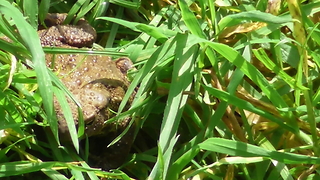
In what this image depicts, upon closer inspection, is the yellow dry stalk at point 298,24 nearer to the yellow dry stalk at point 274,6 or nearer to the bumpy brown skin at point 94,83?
the yellow dry stalk at point 274,6

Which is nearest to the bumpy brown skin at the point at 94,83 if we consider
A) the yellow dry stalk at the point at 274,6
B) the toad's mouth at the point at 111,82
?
the toad's mouth at the point at 111,82

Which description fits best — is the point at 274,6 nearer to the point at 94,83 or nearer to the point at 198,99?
the point at 198,99

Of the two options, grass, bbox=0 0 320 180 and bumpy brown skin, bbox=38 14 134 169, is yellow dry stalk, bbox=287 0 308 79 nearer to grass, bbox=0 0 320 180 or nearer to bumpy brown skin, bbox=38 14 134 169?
grass, bbox=0 0 320 180

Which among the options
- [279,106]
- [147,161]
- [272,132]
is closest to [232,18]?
[279,106]

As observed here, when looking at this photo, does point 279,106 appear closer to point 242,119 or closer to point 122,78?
point 242,119

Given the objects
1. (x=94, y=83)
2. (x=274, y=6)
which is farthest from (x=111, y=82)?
(x=274, y=6)

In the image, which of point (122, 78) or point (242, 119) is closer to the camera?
point (242, 119)
